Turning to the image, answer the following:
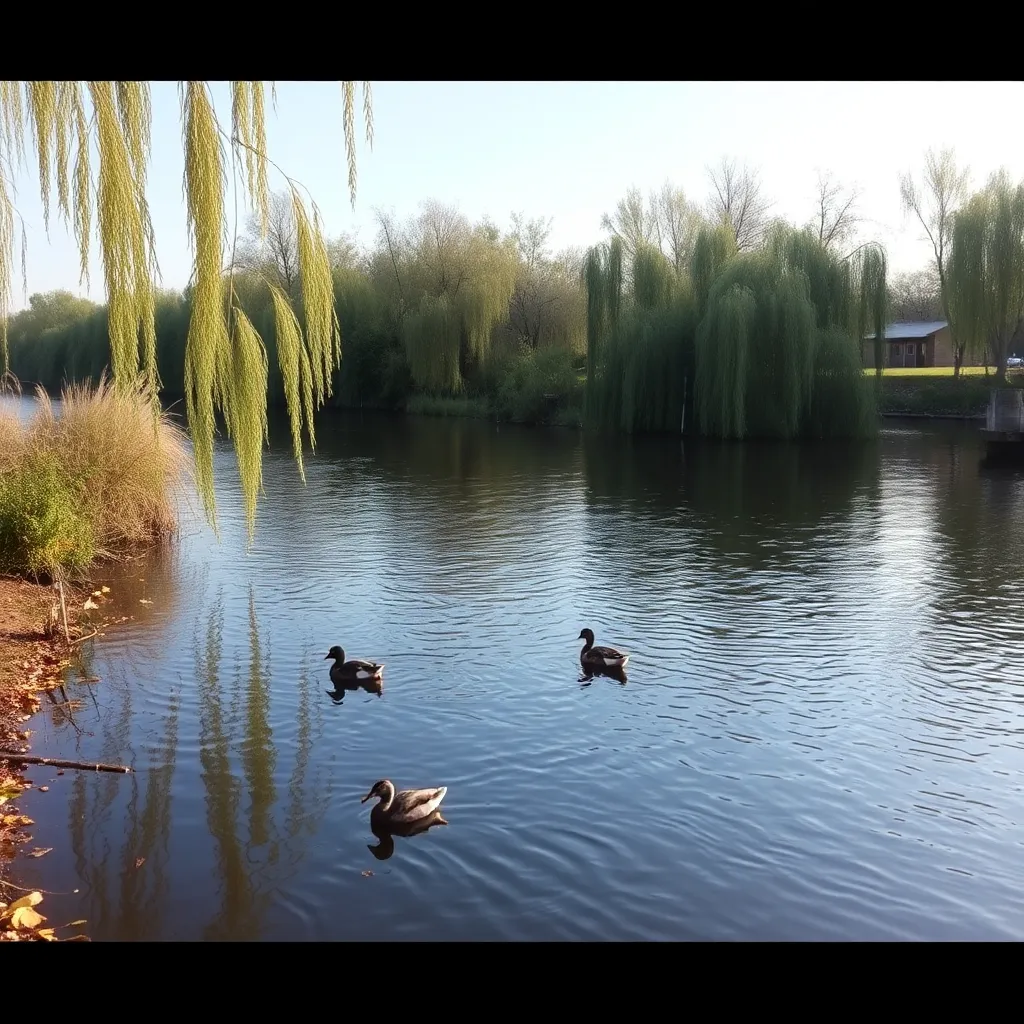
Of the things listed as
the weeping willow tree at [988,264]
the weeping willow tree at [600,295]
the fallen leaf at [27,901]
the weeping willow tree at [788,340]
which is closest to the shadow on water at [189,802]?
the fallen leaf at [27,901]

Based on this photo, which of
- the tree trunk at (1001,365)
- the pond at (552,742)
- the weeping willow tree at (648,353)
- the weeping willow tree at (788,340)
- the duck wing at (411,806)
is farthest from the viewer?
the tree trunk at (1001,365)

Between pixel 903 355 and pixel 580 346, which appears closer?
pixel 580 346

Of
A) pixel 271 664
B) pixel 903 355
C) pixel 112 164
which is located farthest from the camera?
pixel 903 355

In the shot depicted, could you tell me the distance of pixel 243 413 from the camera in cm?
647

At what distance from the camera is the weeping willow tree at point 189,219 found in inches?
194

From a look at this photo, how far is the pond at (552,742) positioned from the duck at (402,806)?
0.13 m

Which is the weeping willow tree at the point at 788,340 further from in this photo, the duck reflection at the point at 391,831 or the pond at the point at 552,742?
the duck reflection at the point at 391,831

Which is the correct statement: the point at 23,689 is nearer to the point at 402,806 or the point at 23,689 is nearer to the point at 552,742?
the point at 402,806

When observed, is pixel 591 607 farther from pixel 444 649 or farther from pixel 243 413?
pixel 243 413

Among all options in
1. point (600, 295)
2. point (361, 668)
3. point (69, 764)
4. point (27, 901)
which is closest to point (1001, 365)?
point (600, 295)

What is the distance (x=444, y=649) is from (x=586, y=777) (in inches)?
130
